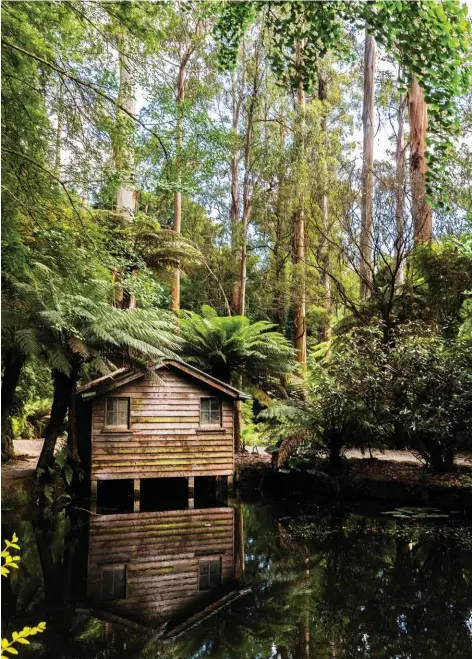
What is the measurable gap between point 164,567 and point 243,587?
1196 mm

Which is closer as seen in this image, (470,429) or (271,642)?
(271,642)

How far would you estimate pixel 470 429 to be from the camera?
889cm

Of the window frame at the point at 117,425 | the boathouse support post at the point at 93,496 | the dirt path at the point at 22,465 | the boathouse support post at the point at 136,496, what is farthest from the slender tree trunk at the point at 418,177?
the dirt path at the point at 22,465

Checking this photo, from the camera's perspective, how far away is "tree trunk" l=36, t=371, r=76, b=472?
10102 mm

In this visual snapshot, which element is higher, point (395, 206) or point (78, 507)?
point (395, 206)

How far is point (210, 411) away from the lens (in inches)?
460

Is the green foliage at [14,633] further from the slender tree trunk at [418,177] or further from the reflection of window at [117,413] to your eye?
the slender tree trunk at [418,177]

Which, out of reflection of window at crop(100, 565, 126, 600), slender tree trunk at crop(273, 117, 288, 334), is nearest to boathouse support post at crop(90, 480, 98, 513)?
reflection of window at crop(100, 565, 126, 600)

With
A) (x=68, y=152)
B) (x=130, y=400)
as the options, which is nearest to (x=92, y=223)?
(x=68, y=152)

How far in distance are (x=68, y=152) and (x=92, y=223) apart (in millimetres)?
832

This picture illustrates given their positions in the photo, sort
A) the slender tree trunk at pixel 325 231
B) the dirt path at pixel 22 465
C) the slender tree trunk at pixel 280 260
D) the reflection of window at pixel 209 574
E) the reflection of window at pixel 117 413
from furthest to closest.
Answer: the slender tree trunk at pixel 280 260, the slender tree trunk at pixel 325 231, the reflection of window at pixel 117 413, the dirt path at pixel 22 465, the reflection of window at pixel 209 574

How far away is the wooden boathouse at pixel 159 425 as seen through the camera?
10.6 metres

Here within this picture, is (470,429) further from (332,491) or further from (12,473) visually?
(12,473)

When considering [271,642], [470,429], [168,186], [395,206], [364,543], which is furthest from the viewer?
[395,206]
